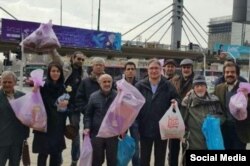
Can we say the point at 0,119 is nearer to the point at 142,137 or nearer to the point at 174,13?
the point at 142,137

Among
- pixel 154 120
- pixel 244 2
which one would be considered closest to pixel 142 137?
pixel 154 120

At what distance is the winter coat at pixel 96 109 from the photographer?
211 inches

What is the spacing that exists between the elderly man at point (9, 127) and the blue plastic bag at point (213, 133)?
6.73 feet

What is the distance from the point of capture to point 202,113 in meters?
5.17

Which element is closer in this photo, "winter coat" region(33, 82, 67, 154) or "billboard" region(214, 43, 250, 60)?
"winter coat" region(33, 82, 67, 154)

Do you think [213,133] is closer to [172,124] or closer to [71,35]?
[172,124]

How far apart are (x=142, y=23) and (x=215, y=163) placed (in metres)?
47.6

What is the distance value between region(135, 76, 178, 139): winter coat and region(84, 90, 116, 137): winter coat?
1.37ft

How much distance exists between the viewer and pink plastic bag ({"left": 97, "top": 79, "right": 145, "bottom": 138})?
17.3ft

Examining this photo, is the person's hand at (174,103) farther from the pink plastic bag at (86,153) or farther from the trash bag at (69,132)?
the trash bag at (69,132)

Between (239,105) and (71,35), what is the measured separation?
3190 cm

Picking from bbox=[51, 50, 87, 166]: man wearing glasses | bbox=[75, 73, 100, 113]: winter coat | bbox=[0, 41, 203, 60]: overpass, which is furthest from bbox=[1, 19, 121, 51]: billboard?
bbox=[75, 73, 100, 113]: winter coat

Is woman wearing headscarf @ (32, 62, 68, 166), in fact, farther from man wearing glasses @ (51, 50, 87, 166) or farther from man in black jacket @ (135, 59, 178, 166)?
man in black jacket @ (135, 59, 178, 166)

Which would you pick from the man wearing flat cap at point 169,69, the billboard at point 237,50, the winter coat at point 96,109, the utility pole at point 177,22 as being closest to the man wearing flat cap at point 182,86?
the man wearing flat cap at point 169,69
